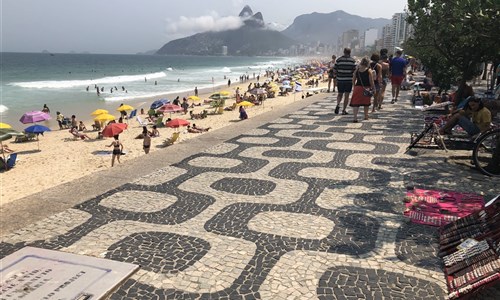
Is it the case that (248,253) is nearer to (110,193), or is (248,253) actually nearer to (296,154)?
(110,193)

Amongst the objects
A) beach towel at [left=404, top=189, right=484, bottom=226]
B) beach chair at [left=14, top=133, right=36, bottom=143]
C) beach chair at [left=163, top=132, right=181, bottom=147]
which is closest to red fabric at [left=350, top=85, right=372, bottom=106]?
beach towel at [left=404, top=189, right=484, bottom=226]

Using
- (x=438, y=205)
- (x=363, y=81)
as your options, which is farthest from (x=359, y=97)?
A: (x=438, y=205)

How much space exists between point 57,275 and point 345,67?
922 cm

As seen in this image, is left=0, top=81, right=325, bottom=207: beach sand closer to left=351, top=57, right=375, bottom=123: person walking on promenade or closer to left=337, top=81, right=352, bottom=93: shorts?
left=337, top=81, right=352, bottom=93: shorts

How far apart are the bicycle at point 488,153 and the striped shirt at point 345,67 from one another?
206 inches

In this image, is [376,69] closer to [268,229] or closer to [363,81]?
[363,81]

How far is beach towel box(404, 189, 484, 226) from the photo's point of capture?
4.12 m

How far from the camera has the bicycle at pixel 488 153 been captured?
5.43m

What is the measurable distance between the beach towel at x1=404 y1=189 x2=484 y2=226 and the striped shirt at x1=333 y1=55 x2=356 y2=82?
6.26 meters

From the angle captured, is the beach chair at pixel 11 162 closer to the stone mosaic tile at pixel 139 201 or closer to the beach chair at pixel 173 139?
the beach chair at pixel 173 139

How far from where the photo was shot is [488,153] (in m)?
5.82

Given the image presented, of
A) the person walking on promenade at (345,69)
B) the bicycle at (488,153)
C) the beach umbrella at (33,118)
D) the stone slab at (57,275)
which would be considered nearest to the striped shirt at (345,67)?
the person walking on promenade at (345,69)

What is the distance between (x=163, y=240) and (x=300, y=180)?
101 inches

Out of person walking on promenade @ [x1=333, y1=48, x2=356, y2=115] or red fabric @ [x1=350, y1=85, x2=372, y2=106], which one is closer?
red fabric @ [x1=350, y1=85, x2=372, y2=106]
